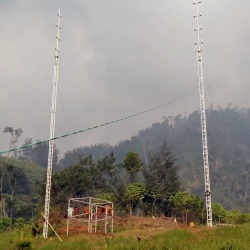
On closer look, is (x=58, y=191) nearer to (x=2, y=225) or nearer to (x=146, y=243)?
(x=2, y=225)

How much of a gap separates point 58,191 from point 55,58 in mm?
31943

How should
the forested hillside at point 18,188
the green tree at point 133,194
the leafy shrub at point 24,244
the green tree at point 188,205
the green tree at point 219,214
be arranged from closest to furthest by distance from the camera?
1. the leafy shrub at point 24,244
2. the green tree at point 219,214
3. the green tree at point 188,205
4. the green tree at point 133,194
5. the forested hillside at point 18,188

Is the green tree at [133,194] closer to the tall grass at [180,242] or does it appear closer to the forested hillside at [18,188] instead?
the forested hillside at [18,188]

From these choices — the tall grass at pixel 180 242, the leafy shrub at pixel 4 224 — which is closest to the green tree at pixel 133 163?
the leafy shrub at pixel 4 224

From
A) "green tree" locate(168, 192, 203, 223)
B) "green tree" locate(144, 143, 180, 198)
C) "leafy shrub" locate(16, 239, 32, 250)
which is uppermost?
"green tree" locate(144, 143, 180, 198)

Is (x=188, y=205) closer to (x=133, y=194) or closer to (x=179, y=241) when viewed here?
(x=133, y=194)

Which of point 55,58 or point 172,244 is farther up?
point 55,58

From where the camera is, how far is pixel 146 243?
1795cm

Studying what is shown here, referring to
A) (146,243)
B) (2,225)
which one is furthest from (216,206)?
(146,243)

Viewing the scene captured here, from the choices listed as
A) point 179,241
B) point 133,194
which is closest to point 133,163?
point 133,194

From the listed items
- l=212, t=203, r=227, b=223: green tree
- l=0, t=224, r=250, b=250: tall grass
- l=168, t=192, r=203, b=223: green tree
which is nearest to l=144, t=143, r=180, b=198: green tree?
l=168, t=192, r=203, b=223: green tree

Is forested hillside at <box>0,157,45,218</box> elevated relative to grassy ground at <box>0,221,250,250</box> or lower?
elevated

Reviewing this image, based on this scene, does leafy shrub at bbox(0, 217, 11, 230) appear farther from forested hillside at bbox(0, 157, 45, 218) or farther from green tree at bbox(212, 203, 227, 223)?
green tree at bbox(212, 203, 227, 223)

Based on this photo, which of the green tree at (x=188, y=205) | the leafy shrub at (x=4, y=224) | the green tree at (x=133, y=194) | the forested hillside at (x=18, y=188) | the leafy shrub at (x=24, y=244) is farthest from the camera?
the forested hillside at (x=18, y=188)
